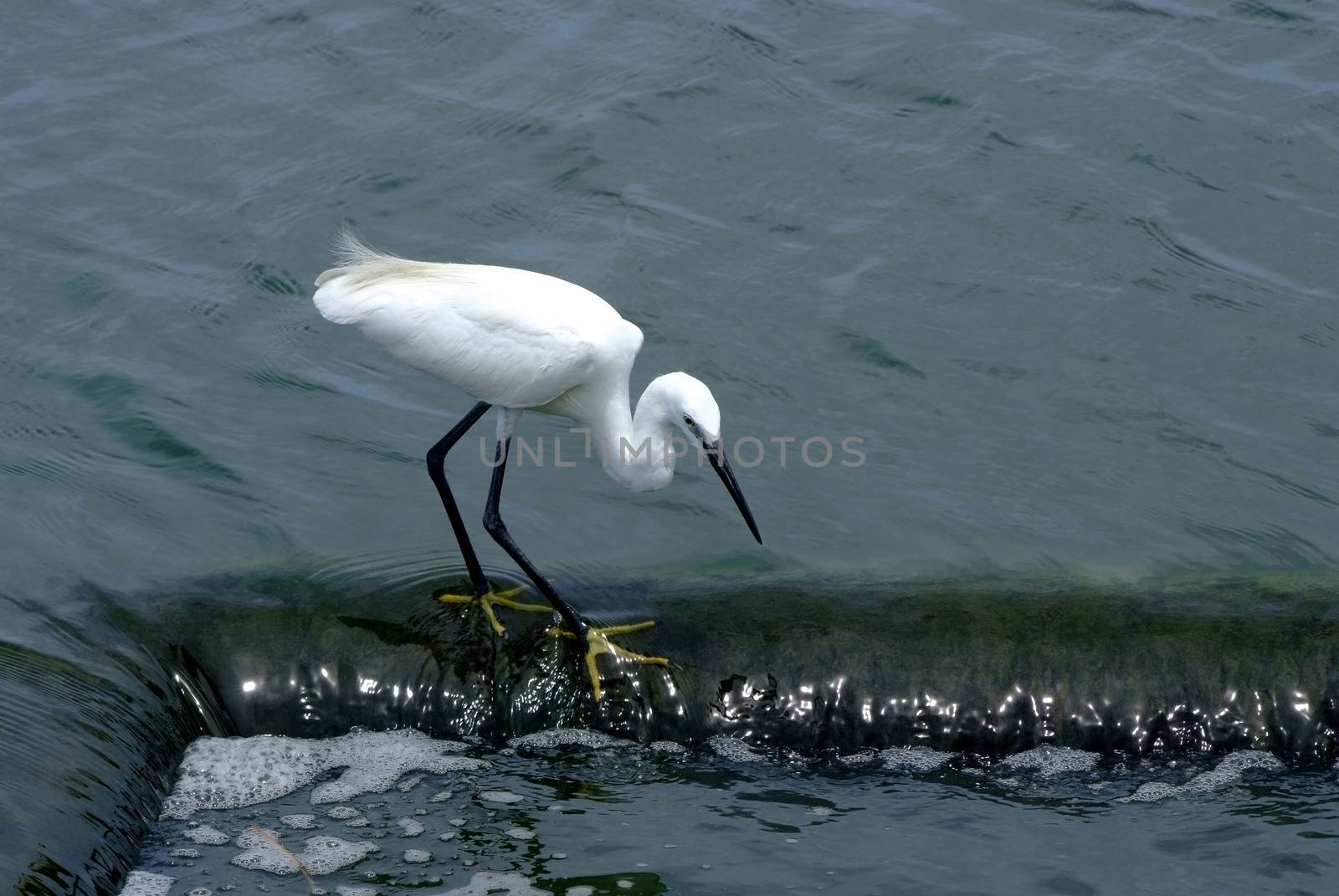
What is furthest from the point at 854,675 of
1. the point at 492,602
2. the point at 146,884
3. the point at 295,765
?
the point at 146,884

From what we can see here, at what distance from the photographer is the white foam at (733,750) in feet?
→ 15.8

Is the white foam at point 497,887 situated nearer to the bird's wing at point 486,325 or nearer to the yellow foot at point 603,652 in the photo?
the yellow foot at point 603,652

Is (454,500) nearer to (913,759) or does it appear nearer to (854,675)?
(854,675)

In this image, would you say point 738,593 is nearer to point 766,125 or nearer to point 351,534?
point 351,534

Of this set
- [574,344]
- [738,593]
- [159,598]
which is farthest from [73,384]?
[738,593]

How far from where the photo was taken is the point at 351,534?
251 inches

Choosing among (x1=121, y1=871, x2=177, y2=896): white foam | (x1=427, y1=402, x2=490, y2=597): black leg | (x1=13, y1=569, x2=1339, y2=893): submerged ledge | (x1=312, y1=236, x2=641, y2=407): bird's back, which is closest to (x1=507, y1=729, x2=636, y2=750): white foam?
(x1=13, y1=569, x2=1339, y2=893): submerged ledge

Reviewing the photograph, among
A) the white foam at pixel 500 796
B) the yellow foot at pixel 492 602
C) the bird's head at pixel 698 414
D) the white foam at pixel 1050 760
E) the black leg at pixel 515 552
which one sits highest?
the bird's head at pixel 698 414

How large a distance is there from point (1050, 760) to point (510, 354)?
8.04ft

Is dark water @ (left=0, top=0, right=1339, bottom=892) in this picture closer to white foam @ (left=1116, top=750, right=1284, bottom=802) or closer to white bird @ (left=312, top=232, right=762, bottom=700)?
white foam @ (left=1116, top=750, right=1284, bottom=802)

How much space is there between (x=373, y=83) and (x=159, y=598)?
5.69 m

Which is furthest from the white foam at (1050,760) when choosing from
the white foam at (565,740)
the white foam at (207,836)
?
A: the white foam at (207,836)

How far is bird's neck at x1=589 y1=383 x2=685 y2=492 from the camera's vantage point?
17.7 feet

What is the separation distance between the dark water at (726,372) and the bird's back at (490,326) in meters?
0.79
